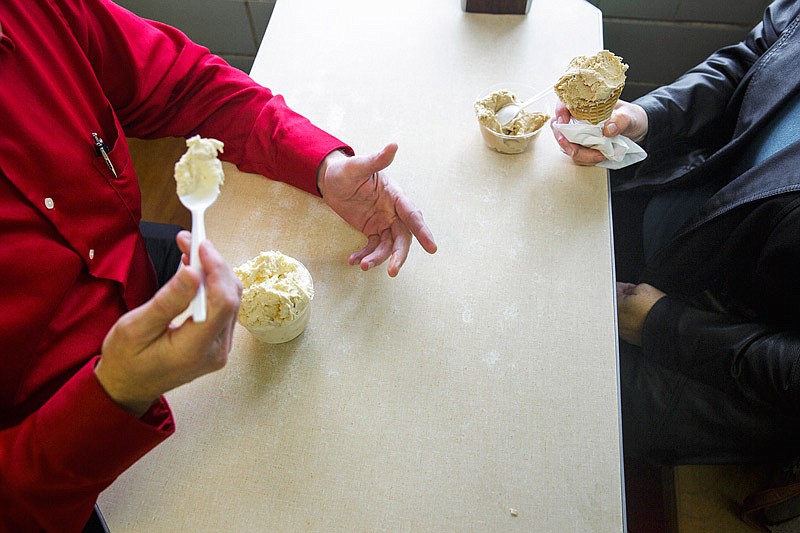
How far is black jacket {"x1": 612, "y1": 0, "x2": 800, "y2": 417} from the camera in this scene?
1.08m

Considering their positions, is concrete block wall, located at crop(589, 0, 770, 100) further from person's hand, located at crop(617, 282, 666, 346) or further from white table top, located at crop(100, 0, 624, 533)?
person's hand, located at crop(617, 282, 666, 346)

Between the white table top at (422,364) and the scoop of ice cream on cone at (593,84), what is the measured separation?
0.13 m

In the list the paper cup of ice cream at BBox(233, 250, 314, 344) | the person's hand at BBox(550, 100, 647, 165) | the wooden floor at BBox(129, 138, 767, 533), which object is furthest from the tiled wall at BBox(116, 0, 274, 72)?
the wooden floor at BBox(129, 138, 767, 533)

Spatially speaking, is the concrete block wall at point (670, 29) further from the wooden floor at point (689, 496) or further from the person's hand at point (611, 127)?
the wooden floor at point (689, 496)

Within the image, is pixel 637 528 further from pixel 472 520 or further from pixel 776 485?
pixel 472 520

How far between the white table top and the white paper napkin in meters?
0.05

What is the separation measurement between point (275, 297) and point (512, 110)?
0.71 metres

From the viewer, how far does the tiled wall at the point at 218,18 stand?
2.22 metres

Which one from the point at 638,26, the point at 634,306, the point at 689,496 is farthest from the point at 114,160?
the point at 638,26

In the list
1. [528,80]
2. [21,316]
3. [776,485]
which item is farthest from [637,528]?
[21,316]

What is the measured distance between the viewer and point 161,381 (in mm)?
763

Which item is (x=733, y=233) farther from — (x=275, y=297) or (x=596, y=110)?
(x=275, y=297)

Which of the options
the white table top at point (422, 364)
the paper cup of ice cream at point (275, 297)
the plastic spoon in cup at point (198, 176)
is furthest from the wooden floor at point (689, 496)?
the plastic spoon in cup at point (198, 176)

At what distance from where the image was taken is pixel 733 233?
46.4 inches
